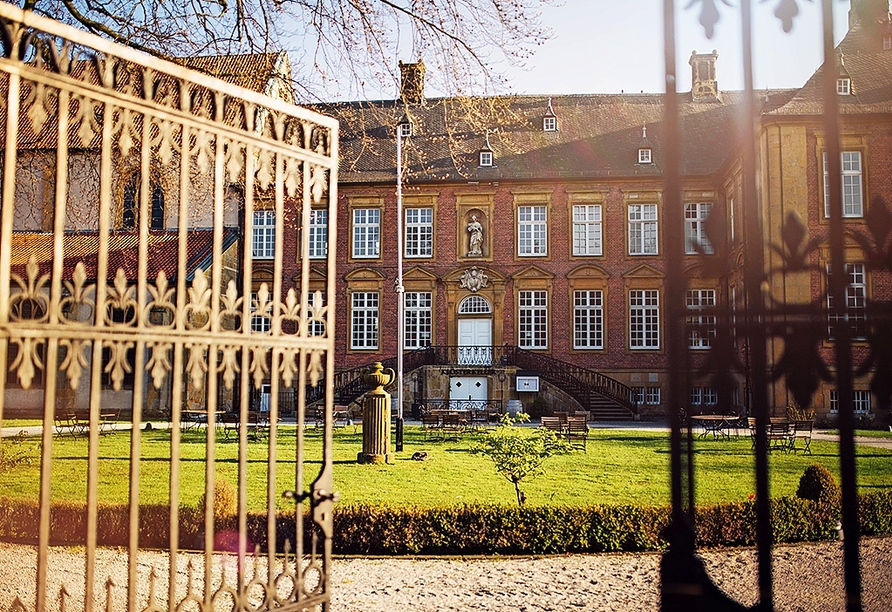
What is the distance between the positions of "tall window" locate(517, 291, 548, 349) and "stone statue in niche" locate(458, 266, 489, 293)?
140cm

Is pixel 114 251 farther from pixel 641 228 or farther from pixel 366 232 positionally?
pixel 641 228

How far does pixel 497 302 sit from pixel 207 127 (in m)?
25.6

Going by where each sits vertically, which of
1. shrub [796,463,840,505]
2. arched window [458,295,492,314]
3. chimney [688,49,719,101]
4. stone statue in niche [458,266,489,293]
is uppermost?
chimney [688,49,719,101]

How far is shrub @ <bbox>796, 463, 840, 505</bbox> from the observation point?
8619mm

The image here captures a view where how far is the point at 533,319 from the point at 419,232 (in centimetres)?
537

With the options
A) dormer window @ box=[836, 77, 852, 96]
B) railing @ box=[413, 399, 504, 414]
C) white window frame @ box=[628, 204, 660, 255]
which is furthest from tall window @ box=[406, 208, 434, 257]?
dormer window @ box=[836, 77, 852, 96]

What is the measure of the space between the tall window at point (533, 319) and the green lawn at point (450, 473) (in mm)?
11429

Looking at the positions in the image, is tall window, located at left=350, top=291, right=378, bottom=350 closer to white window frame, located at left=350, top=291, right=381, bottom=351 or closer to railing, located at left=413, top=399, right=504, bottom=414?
white window frame, located at left=350, top=291, right=381, bottom=351

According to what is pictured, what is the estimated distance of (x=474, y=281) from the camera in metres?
28.9

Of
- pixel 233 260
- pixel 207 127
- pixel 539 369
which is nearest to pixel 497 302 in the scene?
pixel 539 369

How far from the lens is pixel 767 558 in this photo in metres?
2.33

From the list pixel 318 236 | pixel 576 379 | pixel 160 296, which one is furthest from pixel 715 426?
pixel 160 296

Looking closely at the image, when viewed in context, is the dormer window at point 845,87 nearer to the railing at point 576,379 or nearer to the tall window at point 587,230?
the tall window at point 587,230

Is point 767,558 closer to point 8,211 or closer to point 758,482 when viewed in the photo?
point 758,482
